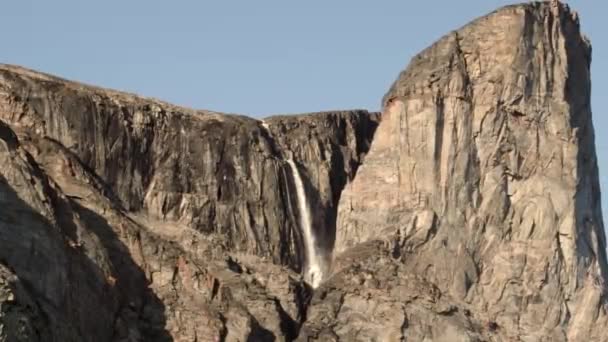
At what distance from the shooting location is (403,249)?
13838 centimetres

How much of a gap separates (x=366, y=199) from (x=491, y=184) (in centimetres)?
526

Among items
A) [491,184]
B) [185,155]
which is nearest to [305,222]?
[185,155]

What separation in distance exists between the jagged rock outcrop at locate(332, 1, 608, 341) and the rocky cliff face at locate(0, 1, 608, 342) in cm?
8

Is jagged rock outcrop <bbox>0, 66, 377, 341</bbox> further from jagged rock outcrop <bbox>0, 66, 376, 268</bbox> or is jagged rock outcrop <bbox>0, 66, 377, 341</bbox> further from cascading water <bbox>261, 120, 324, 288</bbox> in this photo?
cascading water <bbox>261, 120, 324, 288</bbox>

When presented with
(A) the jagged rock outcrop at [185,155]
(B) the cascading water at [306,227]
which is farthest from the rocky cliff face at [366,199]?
(B) the cascading water at [306,227]

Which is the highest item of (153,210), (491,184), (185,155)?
(185,155)

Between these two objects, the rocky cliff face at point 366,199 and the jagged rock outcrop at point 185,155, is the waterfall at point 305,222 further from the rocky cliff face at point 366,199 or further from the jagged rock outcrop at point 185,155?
the jagged rock outcrop at point 185,155

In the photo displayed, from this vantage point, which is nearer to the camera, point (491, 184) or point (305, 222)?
point (491, 184)

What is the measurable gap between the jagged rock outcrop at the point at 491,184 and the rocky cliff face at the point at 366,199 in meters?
0.08

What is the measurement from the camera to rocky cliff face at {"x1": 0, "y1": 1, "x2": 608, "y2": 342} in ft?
425

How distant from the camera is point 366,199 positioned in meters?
141

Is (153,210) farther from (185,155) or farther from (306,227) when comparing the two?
(306,227)

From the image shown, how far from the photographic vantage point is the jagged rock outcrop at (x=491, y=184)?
5492 inches

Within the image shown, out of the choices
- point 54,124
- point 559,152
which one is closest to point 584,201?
point 559,152
